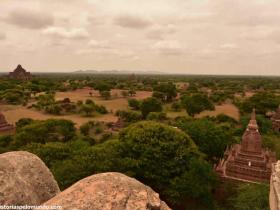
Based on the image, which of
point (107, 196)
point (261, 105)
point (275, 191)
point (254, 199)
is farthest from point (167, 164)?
point (261, 105)

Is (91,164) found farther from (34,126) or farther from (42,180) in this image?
(34,126)

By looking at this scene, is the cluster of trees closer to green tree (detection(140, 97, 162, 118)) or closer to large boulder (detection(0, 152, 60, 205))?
large boulder (detection(0, 152, 60, 205))

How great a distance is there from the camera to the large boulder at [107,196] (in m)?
5.58

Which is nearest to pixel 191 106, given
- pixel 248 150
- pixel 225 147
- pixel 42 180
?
pixel 225 147

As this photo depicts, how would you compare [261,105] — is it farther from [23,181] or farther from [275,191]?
[23,181]

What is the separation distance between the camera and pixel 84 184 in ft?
20.4

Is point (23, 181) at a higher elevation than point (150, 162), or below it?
higher

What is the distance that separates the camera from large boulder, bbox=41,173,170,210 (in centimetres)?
558

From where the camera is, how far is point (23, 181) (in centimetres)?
766

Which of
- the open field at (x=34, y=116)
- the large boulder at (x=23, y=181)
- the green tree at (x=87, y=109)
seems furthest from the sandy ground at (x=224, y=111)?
the large boulder at (x=23, y=181)

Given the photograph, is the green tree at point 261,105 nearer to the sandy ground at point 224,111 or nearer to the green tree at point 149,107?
the sandy ground at point 224,111

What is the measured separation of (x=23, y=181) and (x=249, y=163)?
19.7 meters

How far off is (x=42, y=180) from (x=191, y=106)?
49.8 meters

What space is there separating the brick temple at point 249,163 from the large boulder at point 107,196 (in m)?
18.1
